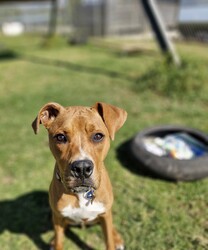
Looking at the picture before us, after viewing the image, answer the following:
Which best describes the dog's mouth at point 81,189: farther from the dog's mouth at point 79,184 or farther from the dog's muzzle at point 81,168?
the dog's muzzle at point 81,168

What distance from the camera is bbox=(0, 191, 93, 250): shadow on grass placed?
12.8ft

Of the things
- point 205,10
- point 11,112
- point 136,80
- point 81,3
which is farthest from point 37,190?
point 81,3

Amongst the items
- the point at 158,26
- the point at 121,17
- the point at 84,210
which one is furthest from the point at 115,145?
the point at 121,17

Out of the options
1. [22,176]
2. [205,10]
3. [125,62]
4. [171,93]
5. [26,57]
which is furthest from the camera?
[205,10]

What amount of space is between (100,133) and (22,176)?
9.08ft

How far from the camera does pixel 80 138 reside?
280cm

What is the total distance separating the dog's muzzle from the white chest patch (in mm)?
481

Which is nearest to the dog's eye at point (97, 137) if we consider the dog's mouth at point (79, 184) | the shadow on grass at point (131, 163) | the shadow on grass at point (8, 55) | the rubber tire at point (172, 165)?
the dog's mouth at point (79, 184)

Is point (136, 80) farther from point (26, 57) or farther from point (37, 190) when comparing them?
point (26, 57)

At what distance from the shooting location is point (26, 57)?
48.9 ft

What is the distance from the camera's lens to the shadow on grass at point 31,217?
12.8 feet

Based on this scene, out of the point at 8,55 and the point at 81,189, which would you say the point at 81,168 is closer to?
the point at 81,189

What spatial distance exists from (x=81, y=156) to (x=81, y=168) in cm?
10

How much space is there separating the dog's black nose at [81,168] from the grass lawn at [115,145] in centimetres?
153
